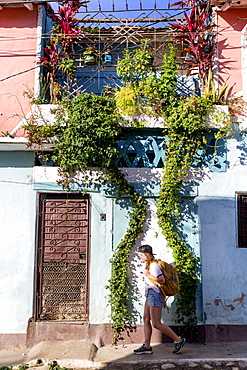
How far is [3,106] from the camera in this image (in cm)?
726

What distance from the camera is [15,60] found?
293 inches

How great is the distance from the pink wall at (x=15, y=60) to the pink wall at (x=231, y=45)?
3.66 meters

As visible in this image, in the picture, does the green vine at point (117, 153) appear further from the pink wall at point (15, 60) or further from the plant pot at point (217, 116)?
the pink wall at point (15, 60)

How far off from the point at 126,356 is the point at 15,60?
19.0 feet

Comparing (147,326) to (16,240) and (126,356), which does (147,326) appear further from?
(16,240)

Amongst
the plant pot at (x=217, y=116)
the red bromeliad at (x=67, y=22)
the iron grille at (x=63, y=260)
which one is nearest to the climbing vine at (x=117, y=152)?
the plant pot at (x=217, y=116)

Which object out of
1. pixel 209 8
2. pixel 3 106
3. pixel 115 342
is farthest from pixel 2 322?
pixel 209 8

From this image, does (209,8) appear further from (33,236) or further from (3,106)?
(33,236)

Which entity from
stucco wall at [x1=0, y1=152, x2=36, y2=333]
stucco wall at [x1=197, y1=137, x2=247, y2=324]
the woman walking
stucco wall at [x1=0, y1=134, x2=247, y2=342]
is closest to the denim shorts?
the woman walking

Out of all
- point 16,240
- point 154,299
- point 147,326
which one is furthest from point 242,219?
point 16,240

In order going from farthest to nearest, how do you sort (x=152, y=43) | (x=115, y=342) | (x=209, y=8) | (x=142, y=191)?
(x=152, y=43)
(x=209, y=8)
(x=142, y=191)
(x=115, y=342)

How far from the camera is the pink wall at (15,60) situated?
285 inches

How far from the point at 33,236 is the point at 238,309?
12.7ft

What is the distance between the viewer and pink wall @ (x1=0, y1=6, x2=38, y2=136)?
23.8 feet
